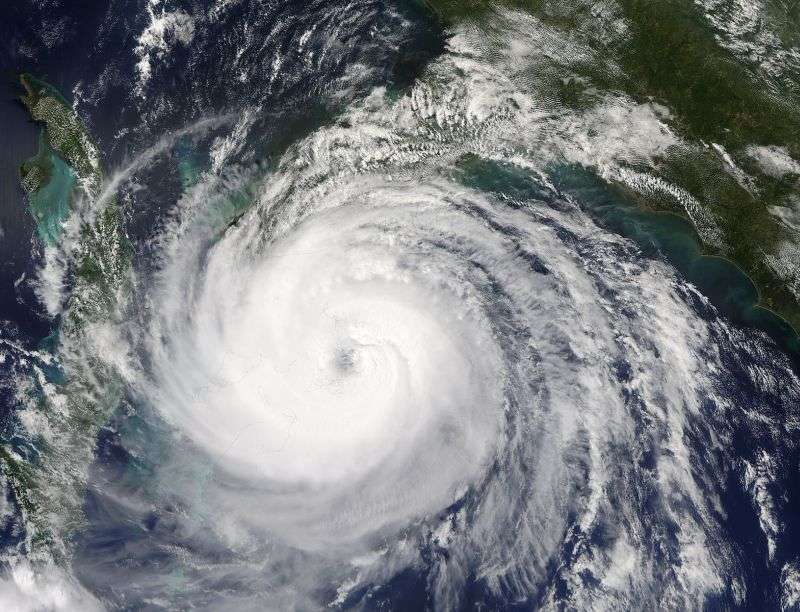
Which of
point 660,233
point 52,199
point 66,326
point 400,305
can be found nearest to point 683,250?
point 660,233

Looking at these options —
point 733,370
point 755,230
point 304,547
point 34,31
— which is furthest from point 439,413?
point 34,31

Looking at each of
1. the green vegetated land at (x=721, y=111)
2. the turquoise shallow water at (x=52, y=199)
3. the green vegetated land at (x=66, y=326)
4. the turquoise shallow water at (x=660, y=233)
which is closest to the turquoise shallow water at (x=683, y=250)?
the turquoise shallow water at (x=660, y=233)

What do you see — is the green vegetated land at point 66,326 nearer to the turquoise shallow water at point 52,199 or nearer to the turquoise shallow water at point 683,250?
the turquoise shallow water at point 52,199

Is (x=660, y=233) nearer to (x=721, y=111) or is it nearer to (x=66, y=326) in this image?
(x=721, y=111)

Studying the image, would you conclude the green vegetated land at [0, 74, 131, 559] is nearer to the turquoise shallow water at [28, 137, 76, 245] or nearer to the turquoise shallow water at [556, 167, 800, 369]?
the turquoise shallow water at [28, 137, 76, 245]

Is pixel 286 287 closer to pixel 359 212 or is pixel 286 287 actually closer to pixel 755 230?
pixel 359 212
